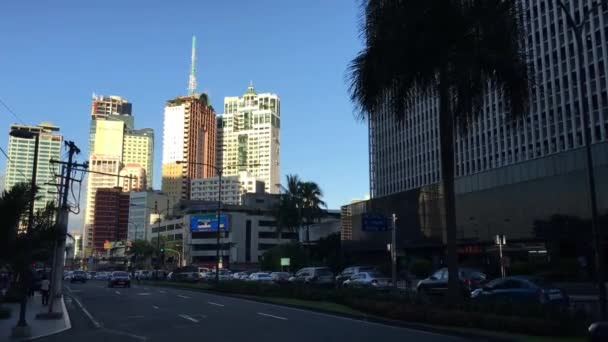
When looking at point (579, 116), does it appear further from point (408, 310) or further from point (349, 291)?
point (408, 310)

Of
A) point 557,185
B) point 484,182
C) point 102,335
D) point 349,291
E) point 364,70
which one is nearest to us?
point 102,335

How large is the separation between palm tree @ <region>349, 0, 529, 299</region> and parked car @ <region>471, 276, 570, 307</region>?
346 cm

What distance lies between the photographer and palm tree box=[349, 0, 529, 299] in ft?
61.4

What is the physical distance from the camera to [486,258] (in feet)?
218

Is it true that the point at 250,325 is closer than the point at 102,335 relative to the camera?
No

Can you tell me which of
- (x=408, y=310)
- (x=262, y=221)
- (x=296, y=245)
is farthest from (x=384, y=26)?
(x=262, y=221)

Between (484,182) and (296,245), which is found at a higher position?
(484,182)

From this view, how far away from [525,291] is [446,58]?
8.99 metres

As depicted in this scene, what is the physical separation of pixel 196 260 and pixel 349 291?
122036 mm

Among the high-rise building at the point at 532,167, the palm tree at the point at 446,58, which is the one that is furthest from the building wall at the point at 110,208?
the palm tree at the point at 446,58

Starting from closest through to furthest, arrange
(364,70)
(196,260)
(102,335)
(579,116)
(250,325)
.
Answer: (102,335) → (250,325) → (364,70) → (579,116) → (196,260)

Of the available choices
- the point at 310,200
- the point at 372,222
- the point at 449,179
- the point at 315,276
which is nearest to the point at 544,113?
the point at 310,200

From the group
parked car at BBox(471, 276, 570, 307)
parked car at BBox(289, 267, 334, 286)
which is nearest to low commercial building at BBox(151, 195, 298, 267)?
parked car at BBox(289, 267, 334, 286)

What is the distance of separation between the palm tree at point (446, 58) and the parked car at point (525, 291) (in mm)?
3458
